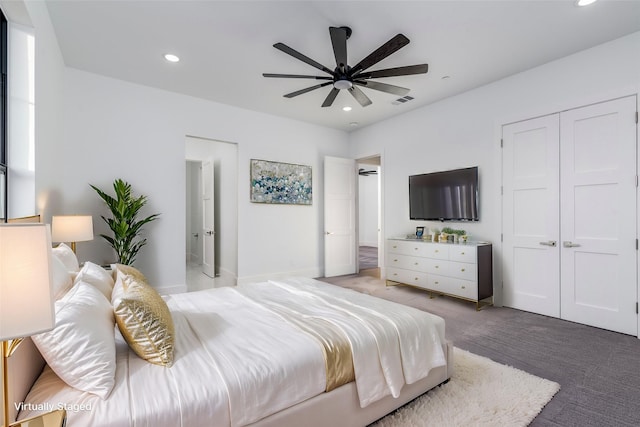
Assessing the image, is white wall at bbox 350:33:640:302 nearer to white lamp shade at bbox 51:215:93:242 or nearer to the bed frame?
the bed frame

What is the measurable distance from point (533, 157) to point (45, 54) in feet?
16.5

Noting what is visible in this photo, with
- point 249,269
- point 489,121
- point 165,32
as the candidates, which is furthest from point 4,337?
point 489,121

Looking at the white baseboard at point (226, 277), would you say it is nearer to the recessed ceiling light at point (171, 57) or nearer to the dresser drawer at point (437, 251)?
the dresser drawer at point (437, 251)

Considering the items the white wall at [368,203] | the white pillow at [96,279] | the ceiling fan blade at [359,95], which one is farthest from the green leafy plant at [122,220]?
the white wall at [368,203]

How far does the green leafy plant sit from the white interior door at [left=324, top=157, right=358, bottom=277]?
121 inches

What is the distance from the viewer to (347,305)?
210 cm

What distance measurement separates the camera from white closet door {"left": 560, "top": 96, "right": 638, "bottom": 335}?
9.47ft

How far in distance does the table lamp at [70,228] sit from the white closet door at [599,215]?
5.09m

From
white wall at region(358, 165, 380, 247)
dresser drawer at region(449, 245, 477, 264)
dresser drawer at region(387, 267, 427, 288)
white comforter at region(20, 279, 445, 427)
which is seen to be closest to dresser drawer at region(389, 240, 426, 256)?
dresser drawer at region(387, 267, 427, 288)

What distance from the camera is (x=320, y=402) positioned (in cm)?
141

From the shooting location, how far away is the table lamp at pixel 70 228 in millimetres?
2746

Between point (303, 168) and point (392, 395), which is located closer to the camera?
point (392, 395)

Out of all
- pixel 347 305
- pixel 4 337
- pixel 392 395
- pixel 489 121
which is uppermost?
pixel 489 121

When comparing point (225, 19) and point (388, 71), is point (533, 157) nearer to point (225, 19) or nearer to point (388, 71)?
point (388, 71)
